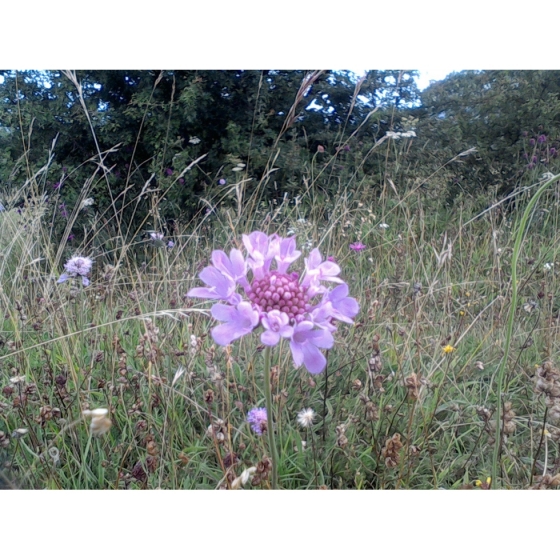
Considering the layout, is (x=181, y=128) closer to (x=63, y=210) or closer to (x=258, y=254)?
(x=63, y=210)

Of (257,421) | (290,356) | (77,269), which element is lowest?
(257,421)

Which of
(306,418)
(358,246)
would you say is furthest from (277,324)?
(358,246)

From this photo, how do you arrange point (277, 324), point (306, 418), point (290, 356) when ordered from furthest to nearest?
point (290, 356)
point (306, 418)
point (277, 324)

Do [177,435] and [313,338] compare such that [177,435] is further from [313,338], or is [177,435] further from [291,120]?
[291,120]

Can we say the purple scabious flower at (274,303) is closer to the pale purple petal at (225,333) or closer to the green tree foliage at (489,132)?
the pale purple petal at (225,333)

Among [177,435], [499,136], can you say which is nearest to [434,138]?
[499,136]

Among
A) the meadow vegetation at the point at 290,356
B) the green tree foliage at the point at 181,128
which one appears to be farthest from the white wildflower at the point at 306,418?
the green tree foliage at the point at 181,128

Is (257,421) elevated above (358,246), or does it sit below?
below

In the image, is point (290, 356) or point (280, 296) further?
point (290, 356)

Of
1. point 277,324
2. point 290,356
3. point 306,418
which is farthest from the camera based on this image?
point 290,356
